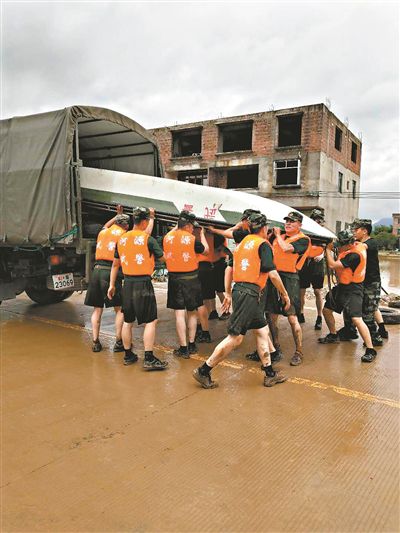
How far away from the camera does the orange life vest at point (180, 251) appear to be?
4754mm

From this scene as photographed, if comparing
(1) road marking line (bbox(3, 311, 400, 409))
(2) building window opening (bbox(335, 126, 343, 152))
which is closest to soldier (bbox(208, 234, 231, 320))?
(1) road marking line (bbox(3, 311, 400, 409))

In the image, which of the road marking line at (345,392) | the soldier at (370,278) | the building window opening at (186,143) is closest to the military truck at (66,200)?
the soldier at (370,278)

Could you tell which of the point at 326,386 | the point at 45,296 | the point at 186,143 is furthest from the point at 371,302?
the point at 186,143

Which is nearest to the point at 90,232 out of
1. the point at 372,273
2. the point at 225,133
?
the point at 372,273

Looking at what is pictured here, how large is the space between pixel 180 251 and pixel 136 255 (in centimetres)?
58

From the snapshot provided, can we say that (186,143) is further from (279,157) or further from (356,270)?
(356,270)

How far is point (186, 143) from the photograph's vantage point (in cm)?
2605

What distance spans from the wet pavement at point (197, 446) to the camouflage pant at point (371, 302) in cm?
62

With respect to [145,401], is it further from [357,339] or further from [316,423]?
[357,339]

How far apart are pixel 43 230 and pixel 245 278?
3.24 metres

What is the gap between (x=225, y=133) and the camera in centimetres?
2456

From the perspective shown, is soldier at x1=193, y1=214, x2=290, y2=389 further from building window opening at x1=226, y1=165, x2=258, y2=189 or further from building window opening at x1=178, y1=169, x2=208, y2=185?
building window opening at x1=178, y1=169, x2=208, y2=185

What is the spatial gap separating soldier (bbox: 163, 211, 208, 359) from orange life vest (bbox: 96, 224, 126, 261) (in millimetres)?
643

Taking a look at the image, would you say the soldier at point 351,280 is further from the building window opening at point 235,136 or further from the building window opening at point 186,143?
the building window opening at point 186,143
